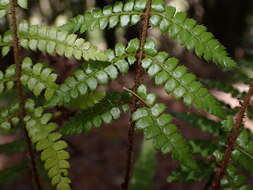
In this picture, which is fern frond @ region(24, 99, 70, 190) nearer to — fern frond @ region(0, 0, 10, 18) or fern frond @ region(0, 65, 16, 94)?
fern frond @ region(0, 65, 16, 94)

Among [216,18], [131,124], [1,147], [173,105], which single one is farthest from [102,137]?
[216,18]

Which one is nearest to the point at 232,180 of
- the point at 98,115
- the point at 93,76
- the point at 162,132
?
the point at 162,132

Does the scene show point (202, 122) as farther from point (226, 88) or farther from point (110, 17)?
point (110, 17)

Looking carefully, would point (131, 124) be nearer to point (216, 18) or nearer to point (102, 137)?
point (102, 137)

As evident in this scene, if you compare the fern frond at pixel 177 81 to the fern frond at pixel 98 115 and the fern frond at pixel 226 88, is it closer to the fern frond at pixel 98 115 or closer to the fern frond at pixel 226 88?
the fern frond at pixel 98 115

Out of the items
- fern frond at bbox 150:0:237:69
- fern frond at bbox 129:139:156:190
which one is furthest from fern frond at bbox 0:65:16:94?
fern frond at bbox 129:139:156:190

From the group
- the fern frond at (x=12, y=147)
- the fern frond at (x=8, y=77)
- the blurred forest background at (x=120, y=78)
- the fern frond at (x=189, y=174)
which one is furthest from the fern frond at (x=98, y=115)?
the fern frond at (x=12, y=147)
